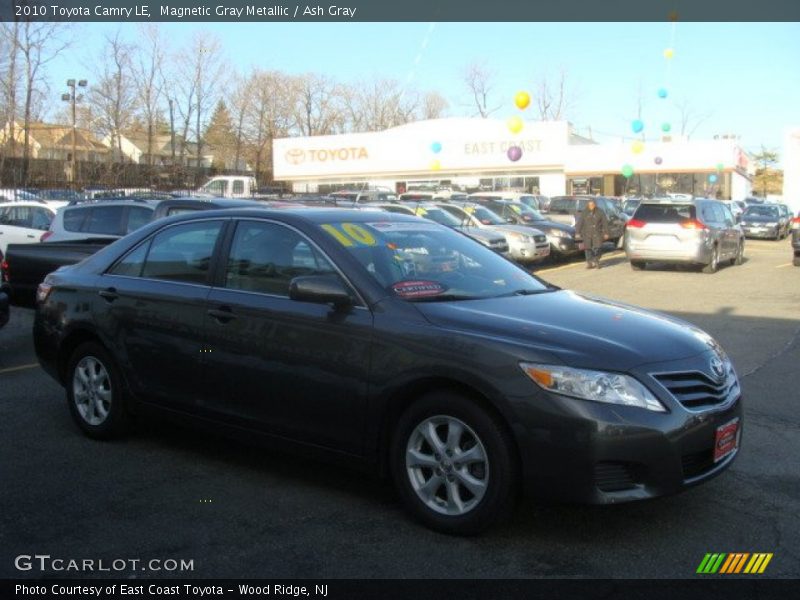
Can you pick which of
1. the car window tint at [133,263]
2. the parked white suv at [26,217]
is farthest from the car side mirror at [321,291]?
the parked white suv at [26,217]

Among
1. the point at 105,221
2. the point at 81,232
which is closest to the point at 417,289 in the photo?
the point at 105,221

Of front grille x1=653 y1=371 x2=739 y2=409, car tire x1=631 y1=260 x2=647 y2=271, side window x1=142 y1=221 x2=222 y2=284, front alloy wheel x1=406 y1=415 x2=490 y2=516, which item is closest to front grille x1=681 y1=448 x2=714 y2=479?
front grille x1=653 y1=371 x2=739 y2=409

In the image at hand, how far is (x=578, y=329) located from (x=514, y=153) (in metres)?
45.3

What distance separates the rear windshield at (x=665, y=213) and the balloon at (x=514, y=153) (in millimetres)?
29850

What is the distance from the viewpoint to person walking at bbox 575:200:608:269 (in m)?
20.2

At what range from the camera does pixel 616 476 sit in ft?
13.3

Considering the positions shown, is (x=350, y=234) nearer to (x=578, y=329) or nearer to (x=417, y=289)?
(x=417, y=289)

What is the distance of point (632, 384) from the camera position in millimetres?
4102

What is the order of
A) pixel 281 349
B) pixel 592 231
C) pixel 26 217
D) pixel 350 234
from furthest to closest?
pixel 592 231, pixel 26 217, pixel 350 234, pixel 281 349

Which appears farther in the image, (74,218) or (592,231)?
(592,231)

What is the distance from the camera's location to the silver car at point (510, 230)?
19.8 meters

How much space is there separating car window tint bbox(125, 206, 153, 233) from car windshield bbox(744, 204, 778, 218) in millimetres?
27737

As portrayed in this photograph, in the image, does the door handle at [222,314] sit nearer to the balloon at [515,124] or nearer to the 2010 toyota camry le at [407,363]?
the 2010 toyota camry le at [407,363]
